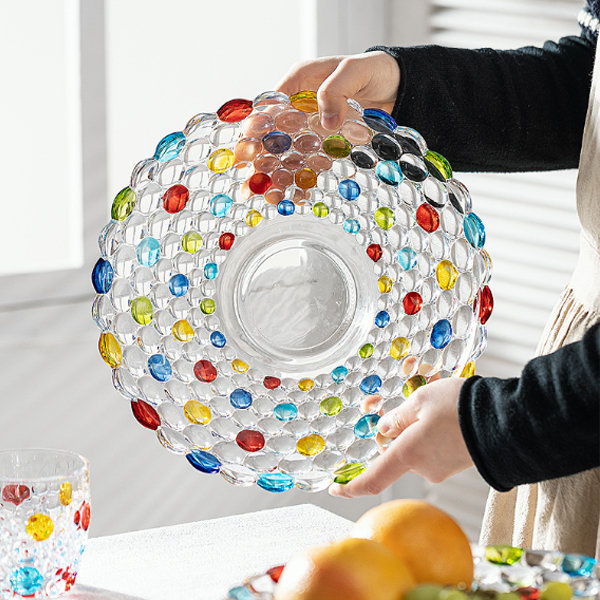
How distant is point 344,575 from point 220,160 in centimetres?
32

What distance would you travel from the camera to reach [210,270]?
0.75 m

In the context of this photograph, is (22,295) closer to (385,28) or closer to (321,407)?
(385,28)

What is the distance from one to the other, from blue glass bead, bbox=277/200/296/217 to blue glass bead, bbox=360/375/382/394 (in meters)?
0.14

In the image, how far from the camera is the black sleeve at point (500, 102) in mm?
927

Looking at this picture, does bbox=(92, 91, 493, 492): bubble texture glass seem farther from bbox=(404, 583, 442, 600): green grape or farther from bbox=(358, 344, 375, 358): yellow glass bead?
bbox=(404, 583, 442, 600): green grape

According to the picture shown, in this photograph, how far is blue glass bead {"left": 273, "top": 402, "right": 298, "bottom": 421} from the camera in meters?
0.71

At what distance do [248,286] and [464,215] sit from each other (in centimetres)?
17

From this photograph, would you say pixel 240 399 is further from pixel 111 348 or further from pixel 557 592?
pixel 557 592

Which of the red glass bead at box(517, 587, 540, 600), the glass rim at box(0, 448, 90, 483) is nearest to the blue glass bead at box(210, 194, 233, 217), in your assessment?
the glass rim at box(0, 448, 90, 483)

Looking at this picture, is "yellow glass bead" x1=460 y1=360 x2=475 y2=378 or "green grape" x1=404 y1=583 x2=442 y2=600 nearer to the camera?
"green grape" x1=404 y1=583 x2=442 y2=600

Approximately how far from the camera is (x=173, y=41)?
197cm

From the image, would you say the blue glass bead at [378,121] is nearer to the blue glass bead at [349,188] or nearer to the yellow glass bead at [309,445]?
the blue glass bead at [349,188]

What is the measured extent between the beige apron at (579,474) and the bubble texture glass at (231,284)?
0.45 ft

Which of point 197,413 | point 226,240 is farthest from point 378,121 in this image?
point 197,413
